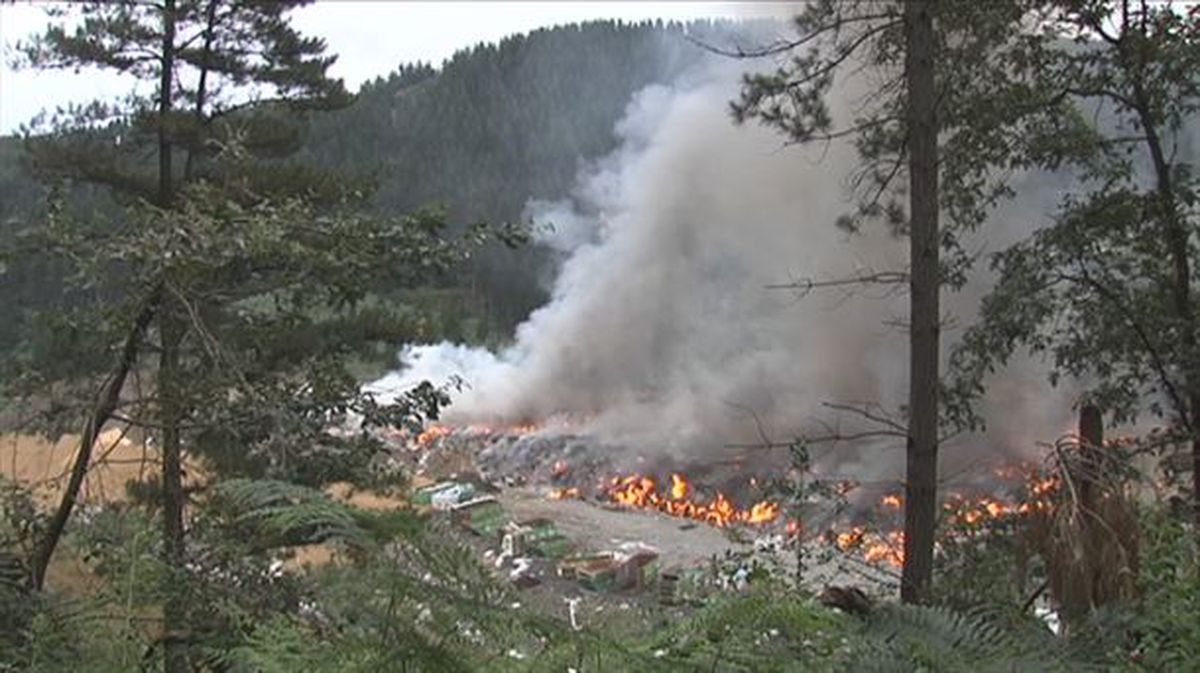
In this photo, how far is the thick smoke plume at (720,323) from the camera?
942 inches

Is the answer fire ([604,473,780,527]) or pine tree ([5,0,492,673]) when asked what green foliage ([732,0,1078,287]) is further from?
fire ([604,473,780,527])

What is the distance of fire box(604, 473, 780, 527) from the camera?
769 inches

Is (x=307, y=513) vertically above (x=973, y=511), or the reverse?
(x=307, y=513)

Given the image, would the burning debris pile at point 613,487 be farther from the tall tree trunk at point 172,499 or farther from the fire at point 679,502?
the tall tree trunk at point 172,499

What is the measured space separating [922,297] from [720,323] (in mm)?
26041

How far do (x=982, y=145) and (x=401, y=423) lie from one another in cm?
509

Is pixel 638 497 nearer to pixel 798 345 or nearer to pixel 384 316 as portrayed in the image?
pixel 798 345

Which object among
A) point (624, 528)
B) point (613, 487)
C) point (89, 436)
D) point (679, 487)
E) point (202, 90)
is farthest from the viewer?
point (613, 487)

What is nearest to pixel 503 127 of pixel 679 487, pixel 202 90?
pixel 679 487

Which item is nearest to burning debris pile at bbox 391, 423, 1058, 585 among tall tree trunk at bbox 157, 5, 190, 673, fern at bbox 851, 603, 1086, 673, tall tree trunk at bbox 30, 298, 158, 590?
tall tree trunk at bbox 157, 5, 190, 673

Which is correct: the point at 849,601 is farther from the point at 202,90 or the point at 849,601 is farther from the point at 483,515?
the point at 483,515

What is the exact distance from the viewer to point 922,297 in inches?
252

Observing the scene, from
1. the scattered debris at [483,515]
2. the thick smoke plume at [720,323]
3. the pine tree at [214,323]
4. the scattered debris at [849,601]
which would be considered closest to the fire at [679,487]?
the thick smoke plume at [720,323]

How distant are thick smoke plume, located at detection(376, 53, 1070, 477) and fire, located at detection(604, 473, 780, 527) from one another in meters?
1.94
